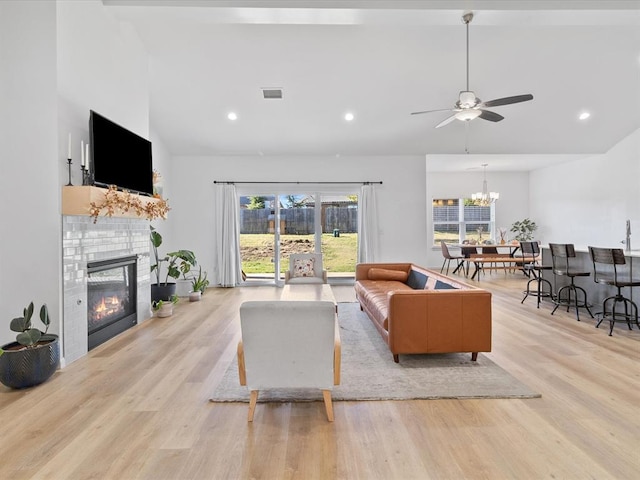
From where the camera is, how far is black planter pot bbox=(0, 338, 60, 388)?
2807 millimetres

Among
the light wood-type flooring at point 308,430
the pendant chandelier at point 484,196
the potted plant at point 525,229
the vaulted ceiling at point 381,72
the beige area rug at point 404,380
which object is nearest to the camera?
the light wood-type flooring at point 308,430

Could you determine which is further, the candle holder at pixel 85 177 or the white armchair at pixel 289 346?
the candle holder at pixel 85 177

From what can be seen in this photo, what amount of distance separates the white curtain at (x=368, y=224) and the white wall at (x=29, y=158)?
5.61 m

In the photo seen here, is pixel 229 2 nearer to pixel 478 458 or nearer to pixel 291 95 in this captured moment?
pixel 291 95

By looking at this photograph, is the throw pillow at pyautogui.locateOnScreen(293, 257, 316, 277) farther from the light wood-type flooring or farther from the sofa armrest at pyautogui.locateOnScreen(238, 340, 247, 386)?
the sofa armrest at pyautogui.locateOnScreen(238, 340, 247, 386)

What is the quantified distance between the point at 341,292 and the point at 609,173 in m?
6.54

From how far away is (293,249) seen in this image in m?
8.09

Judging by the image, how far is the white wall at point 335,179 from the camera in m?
7.84

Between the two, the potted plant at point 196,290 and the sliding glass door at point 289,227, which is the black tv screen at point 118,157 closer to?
the potted plant at point 196,290

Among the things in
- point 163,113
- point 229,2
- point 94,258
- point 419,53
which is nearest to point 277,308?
point 94,258

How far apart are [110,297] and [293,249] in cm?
425

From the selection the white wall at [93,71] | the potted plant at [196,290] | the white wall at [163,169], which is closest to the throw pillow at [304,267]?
the potted plant at [196,290]

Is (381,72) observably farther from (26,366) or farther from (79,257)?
(26,366)

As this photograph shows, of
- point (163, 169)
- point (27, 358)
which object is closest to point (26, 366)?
point (27, 358)
